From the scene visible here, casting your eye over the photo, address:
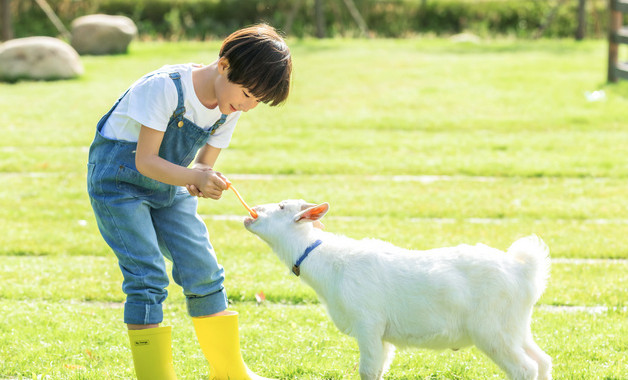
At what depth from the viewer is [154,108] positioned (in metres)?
3.46

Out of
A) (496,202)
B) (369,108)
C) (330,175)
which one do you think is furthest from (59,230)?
(369,108)

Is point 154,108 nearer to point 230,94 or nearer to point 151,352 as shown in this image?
point 230,94

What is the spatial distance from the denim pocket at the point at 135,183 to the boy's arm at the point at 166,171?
0.13 metres

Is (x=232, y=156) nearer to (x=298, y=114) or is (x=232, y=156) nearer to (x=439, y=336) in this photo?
(x=298, y=114)

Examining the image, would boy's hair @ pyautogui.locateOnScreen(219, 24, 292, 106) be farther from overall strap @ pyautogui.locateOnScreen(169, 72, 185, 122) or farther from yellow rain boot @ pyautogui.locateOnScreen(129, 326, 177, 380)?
yellow rain boot @ pyautogui.locateOnScreen(129, 326, 177, 380)

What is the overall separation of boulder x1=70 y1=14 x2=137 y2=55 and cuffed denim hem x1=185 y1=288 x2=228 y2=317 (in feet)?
52.6

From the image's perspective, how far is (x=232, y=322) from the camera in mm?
3867

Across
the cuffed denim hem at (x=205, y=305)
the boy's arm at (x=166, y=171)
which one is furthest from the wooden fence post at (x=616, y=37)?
the boy's arm at (x=166, y=171)

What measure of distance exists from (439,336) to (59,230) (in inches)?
162

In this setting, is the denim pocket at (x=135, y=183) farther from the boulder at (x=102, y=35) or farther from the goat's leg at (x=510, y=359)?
the boulder at (x=102, y=35)

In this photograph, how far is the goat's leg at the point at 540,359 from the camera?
3.48 meters

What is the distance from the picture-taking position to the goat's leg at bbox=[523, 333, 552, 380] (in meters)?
3.48

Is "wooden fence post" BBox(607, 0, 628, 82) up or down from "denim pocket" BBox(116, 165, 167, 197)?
down

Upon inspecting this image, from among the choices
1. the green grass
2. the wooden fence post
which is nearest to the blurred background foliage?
the green grass
